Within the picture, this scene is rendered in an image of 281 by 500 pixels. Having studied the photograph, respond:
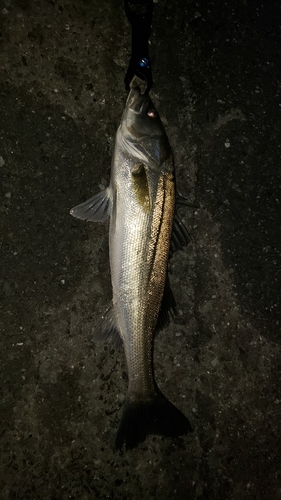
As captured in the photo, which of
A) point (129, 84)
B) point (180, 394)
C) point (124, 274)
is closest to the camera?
point (124, 274)

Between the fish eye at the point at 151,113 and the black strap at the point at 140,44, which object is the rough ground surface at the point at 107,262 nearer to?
the black strap at the point at 140,44

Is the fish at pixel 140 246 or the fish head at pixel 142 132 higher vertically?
the fish head at pixel 142 132

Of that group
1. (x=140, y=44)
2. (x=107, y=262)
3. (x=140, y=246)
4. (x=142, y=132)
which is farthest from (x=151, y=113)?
(x=107, y=262)

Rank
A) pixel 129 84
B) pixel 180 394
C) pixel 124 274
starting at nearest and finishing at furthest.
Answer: pixel 124 274, pixel 129 84, pixel 180 394

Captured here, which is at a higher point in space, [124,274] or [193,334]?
[124,274]

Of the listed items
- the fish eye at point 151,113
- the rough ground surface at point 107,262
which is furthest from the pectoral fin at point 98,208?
the fish eye at point 151,113

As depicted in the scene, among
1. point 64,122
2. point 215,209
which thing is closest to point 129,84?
point 64,122

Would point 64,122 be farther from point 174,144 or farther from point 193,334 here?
point 193,334

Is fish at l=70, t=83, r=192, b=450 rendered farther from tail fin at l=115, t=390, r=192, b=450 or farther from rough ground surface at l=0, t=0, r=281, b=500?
rough ground surface at l=0, t=0, r=281, b=500

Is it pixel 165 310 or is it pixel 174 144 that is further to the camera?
pixel 174 144
